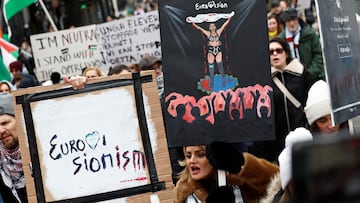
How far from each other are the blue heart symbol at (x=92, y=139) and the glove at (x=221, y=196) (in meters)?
0.82

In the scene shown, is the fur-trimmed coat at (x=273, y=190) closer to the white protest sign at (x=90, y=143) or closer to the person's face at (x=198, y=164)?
the person's face at (x=198, y=164)

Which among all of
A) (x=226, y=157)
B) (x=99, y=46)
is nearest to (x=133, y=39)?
(x=99, y=46)

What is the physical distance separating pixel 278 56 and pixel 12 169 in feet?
8.98

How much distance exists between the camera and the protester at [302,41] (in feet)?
30.2

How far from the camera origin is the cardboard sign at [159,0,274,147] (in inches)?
151

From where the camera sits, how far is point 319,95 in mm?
4410

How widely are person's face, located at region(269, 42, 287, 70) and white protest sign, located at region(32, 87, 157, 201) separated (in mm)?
2697

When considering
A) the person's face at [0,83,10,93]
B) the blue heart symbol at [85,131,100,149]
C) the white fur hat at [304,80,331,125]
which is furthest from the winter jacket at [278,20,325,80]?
the blue heart symbol at [85,131,100,149]

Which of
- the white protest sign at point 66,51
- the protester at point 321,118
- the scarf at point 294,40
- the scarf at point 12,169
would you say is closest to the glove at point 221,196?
the protester at point 321,118

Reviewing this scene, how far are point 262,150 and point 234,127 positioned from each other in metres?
1.97

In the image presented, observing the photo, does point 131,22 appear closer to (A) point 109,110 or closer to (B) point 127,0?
(A) point 109,110

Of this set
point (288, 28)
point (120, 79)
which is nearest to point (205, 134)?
point (120, 79)

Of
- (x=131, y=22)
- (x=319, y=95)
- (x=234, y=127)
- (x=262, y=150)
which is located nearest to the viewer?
(x=234, y=127)

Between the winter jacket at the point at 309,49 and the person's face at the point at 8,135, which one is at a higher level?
the winter jacket at the point at 309,49
